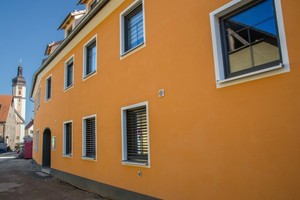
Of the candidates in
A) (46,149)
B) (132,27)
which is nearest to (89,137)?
(132,27)

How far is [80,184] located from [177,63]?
6916 millimetres

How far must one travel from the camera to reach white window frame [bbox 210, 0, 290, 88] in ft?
12.8

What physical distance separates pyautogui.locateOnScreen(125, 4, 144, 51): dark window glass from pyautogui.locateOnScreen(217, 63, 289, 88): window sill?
3.51 metres

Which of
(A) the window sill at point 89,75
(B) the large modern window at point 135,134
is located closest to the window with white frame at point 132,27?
(B) the large modern window at point 135,134

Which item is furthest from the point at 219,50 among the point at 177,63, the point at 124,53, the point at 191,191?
the point at 124,53

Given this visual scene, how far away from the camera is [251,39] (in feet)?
14.8

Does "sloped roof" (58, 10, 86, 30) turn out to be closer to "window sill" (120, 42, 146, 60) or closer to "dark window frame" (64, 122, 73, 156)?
"dark window frame" (64, 122, 73, 156)

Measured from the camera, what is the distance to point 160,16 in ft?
21.4

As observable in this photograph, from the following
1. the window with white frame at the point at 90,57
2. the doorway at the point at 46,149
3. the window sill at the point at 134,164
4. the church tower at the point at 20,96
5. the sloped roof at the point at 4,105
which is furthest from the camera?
the church tower at the point at 20,96

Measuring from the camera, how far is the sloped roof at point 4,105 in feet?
180

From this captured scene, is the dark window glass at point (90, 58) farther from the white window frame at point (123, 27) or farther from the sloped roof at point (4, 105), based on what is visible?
the sloped roof at point (4, 105)

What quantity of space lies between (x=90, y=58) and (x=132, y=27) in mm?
3362

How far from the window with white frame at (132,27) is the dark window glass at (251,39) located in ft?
10.0

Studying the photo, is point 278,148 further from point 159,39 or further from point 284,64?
point 159,39
